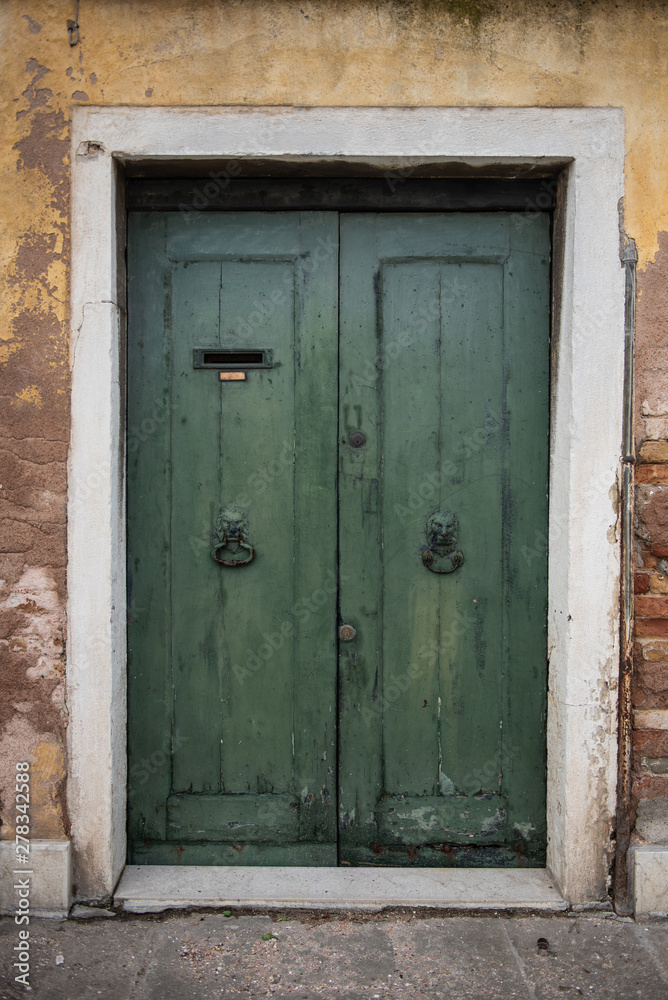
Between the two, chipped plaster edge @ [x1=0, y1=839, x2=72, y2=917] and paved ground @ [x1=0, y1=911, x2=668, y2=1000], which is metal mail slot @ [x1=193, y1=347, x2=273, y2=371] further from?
paved ground @ [x1=0, y1=911, x2=668, y2=1000]

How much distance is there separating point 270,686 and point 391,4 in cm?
231

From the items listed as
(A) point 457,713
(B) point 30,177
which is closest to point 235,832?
(A) point 457,713

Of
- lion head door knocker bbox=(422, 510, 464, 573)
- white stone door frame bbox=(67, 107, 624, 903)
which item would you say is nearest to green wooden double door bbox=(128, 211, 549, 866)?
lion head door knocker bbox=(422, 510, 464, 573)

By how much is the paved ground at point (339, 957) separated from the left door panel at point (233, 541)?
307mm

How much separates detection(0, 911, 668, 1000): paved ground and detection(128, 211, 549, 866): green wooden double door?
0.29 metres

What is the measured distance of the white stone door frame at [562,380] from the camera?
7.18ft

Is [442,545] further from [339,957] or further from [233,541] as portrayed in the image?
[339,957]

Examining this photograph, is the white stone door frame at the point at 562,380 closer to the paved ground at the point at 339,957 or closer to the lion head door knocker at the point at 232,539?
the paved ground at the point at 339,957

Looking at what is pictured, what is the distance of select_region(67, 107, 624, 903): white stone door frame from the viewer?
2.19 meters

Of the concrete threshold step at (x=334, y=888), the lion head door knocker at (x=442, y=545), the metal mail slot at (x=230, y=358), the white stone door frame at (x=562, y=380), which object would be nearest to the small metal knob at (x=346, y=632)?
the lion head door knocker at (x=442, y=545)

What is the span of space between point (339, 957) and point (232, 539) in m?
1.34

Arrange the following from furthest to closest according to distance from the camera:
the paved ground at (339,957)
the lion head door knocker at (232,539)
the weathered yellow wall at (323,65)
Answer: the lion head door knocker at (232,539) → the weathered yellow wall at (323,65) → the paved ground at (339,957)

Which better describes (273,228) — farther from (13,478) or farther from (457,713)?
(457,713)

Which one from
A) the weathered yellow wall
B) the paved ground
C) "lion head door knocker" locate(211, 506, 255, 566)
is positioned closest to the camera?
the paved ground
